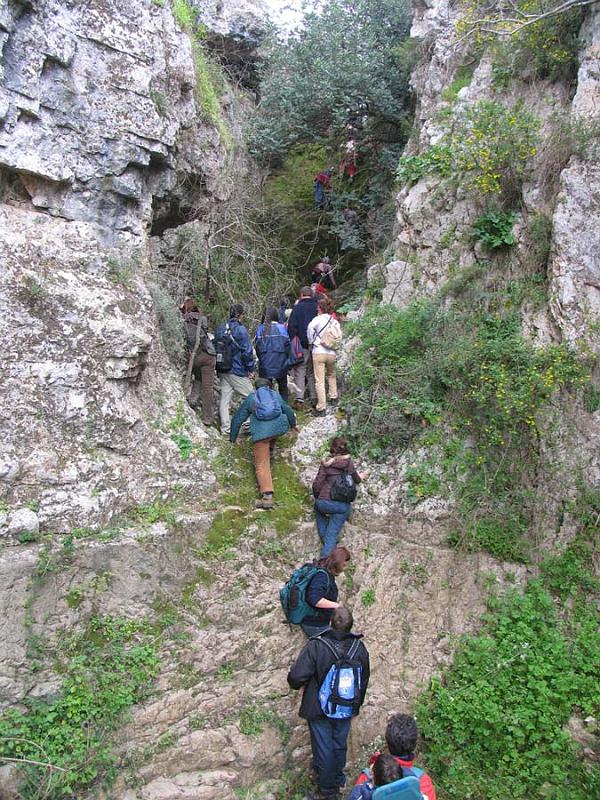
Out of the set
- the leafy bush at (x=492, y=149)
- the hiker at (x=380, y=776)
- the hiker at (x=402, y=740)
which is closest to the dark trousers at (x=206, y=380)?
the leafy bush at (x=492, y=149)

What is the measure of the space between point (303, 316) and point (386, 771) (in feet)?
21.3

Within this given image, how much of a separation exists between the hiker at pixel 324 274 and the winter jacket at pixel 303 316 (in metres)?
1.91

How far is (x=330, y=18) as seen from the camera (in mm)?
12703

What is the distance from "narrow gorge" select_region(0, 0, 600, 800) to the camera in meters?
5.88

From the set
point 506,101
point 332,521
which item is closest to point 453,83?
point 506,101

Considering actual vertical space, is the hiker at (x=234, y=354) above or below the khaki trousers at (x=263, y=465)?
above

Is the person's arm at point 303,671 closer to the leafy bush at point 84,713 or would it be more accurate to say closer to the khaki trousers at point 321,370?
the leafy bush at point 84,713

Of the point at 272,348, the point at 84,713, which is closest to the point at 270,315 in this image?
the point at 272,348

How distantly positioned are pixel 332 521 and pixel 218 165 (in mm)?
7115

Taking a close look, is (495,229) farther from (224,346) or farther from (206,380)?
(206,380)

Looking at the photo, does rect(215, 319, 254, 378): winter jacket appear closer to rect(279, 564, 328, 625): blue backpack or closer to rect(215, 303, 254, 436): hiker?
rect(215, 303, 254, 436): hiker

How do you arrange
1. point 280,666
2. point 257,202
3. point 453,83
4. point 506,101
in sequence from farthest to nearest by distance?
point 257,202 → point 453,83 → point 506,101 → point 280,666

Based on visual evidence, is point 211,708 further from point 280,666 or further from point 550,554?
point 550,554

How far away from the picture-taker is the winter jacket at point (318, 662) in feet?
16.9
